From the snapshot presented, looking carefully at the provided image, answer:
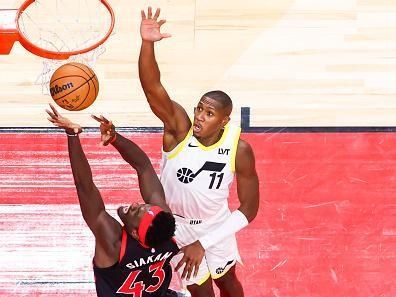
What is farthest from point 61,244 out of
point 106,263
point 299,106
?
point 299,106

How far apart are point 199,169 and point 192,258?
609 millimetres

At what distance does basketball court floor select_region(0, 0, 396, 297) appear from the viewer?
21.9 ft

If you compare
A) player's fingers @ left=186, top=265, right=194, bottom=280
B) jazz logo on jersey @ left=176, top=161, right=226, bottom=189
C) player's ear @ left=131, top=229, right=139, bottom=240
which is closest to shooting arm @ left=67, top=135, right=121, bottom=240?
player's ear @ left=131, top=229, right=139, bottom=240

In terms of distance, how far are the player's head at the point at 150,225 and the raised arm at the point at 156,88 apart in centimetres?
94

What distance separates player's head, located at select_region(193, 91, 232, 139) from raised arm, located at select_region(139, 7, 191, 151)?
149mm

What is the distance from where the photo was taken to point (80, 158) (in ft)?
16.1

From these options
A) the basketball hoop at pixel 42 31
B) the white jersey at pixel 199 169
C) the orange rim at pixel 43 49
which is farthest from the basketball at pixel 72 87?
the basketball hoop at pixel 42 31

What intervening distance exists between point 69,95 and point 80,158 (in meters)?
1.17

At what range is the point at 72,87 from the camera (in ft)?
19.6

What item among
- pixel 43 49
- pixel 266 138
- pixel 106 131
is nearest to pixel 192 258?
pixel 106 131

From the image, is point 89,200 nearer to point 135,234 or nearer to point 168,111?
point 135,234

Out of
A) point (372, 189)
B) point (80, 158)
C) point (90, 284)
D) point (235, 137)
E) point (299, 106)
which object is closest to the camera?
point (80, 158)

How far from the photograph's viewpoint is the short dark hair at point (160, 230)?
4711 millimetres

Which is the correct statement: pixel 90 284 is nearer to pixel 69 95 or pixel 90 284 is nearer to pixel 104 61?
pixel 69 95
